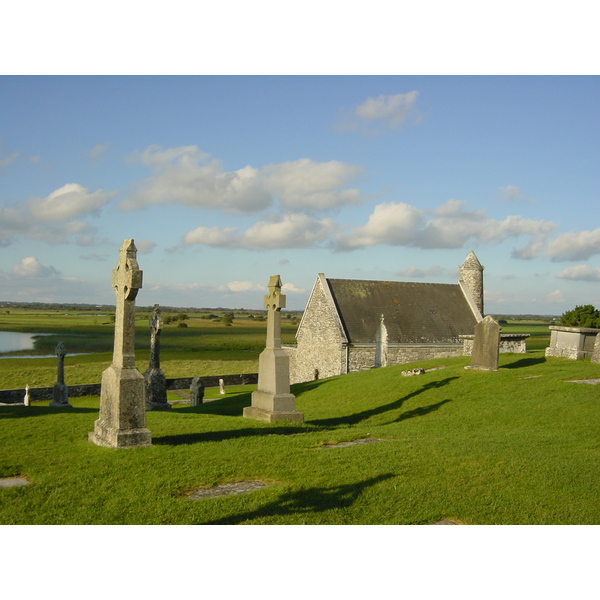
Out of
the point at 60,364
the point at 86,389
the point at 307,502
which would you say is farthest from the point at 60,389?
the point at 307,502

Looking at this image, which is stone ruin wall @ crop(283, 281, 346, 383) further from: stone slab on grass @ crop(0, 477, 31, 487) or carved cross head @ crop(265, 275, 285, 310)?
stone slab on grass @ crop(0, 477, 31, 487)

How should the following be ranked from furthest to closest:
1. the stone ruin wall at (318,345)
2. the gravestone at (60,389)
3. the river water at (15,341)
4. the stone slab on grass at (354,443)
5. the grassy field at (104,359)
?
1. the river water at (15,341)
2. the grassy field at (104,359)
3. the stone ruin wall at (318,345)
4. the gravestone at (60,389)
5. the stone slab on grass at (354,443)

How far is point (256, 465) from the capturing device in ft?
26.2

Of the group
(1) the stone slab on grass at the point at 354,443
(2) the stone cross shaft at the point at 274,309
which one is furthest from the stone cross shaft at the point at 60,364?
(1) the stone slab on grass at the point at 354,443

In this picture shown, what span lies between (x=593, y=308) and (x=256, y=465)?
3842 centimetres

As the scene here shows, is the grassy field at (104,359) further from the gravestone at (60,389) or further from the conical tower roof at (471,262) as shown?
the conical tower roof at (471,262)

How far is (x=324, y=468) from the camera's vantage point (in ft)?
25.9

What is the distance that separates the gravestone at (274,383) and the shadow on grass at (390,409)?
1170mm

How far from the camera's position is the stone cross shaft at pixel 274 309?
13805 mm

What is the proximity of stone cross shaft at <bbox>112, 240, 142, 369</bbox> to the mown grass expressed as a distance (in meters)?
1.60

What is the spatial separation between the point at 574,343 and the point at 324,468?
15757 mm

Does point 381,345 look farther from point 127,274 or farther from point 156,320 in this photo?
point 127,274

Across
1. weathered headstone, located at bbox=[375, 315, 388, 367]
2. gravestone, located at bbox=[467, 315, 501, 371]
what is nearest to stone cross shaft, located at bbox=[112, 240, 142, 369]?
gravestone, located at bbox=[467, 315, 501, 371]

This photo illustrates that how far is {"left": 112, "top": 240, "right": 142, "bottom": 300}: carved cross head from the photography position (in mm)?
9391
